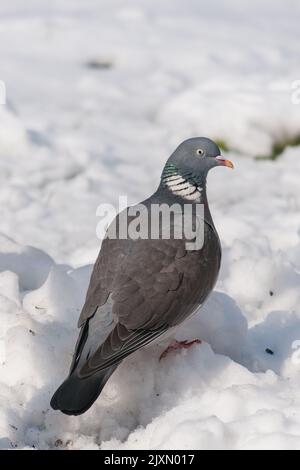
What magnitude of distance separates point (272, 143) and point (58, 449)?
13.0 ft

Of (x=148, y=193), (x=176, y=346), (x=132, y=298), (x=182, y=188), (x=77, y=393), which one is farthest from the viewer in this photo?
(x=148, y=193)

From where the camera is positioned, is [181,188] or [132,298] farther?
[181,188]

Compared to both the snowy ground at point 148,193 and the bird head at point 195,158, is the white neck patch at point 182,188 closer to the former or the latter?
the bird head at point 195,158

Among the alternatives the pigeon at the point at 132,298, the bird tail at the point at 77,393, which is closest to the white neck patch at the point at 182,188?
the pigeon at the point at 132,298

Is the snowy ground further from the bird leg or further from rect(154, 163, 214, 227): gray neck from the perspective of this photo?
rect(154, 163, 214, 227): gray neck

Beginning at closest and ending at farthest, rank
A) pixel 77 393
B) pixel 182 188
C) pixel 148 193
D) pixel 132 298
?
pixel 77 393 → pixel 132 298 → pixel 182 188 → pixel 148 193

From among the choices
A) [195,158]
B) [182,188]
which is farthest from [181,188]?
[195,158]

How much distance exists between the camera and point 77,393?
3227 mm

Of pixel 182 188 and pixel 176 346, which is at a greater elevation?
pixel 182 188

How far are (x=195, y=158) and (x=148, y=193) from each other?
204 centimetres

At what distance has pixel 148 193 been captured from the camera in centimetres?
618

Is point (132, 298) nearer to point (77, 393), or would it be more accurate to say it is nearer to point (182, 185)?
point (77, 393)

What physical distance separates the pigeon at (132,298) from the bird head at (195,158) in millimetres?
295

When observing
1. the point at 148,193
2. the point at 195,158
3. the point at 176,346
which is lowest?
the point at 148,193
